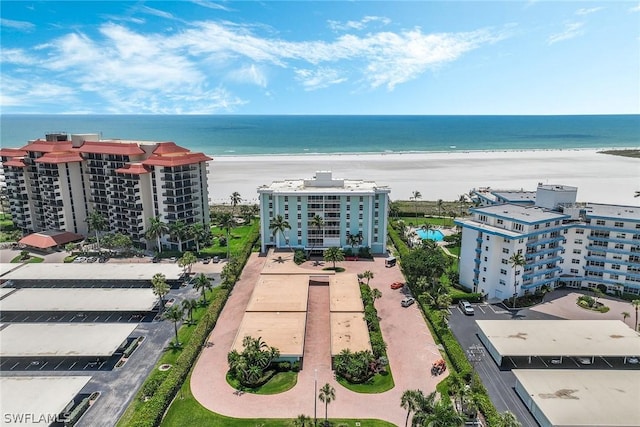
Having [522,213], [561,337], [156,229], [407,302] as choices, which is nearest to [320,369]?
[407,302]

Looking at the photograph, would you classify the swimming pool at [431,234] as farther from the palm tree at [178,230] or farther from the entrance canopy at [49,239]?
the entrance canopy at [49,239]

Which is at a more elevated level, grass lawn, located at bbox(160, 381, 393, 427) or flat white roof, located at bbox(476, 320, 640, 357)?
flat white roof, located at bbox(476, 320, 640, 357)

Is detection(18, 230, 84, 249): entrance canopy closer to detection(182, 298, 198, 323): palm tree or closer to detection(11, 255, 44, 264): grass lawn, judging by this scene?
detection(11, 255, 44, 264): grass lawn

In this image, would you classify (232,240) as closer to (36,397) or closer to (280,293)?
(280,293)

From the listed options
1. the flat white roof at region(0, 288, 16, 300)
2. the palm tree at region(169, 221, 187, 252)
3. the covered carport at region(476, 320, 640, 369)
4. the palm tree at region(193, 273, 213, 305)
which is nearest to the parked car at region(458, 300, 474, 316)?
the covered carport at region(476, 320, 640, 369)

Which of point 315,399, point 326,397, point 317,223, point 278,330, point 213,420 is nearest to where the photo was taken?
point 213,420
